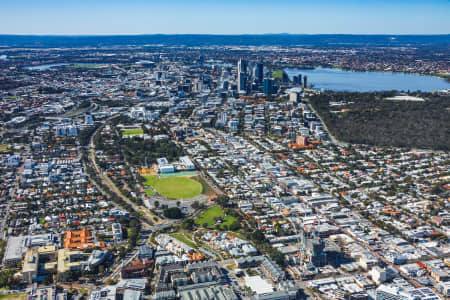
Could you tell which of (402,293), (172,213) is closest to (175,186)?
(172,213)

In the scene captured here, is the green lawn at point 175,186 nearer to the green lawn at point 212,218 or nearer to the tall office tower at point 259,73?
the green lawn at point 212,218

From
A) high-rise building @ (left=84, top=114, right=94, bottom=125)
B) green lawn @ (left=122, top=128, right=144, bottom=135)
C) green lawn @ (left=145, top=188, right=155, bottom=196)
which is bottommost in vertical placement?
green lawn @ (left=145, top=188, right=155, bottom=196)

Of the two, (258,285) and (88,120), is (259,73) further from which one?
(258,285)

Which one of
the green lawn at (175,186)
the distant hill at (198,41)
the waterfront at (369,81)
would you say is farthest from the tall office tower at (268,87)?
the distant hill at (198,41)

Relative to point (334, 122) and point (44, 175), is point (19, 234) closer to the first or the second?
point (44, 175)

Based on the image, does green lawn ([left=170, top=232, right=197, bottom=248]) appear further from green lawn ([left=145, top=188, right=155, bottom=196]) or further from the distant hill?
the distant hill

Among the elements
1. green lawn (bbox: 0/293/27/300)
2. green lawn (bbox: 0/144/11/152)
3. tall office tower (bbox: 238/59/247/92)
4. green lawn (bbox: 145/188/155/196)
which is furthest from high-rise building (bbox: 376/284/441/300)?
tall office tower (bbox: 238/59/247/92)
